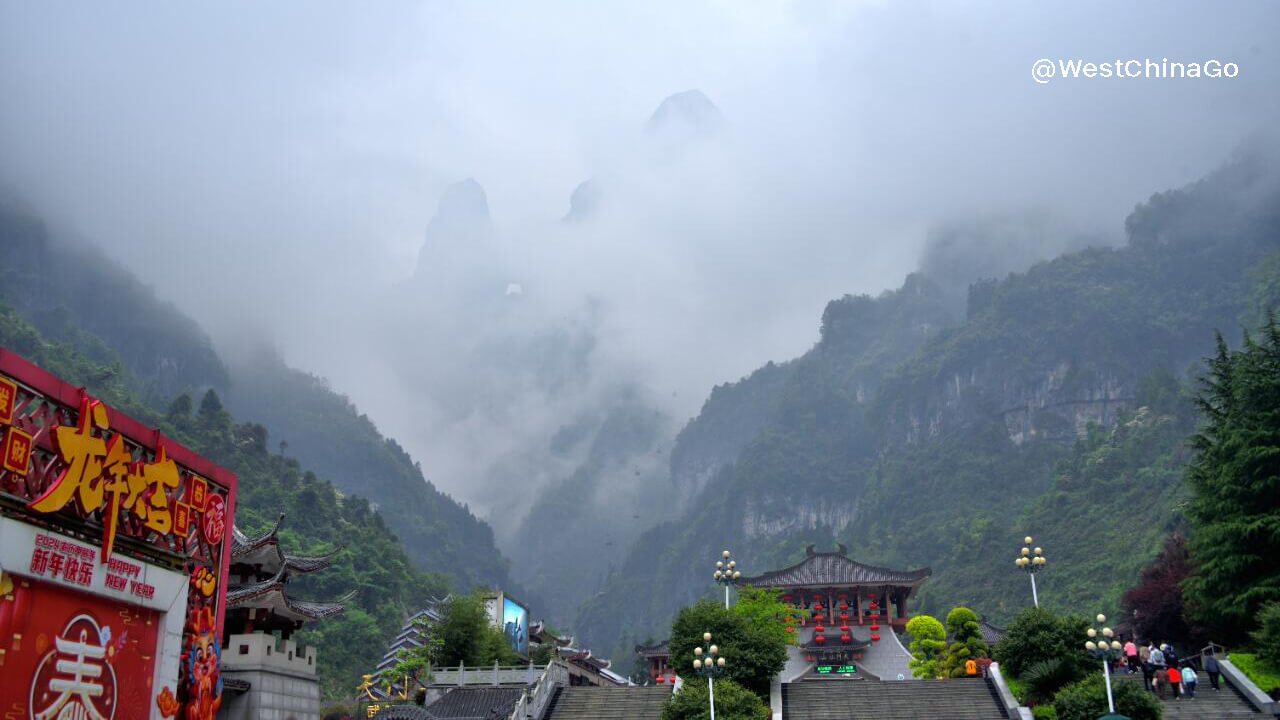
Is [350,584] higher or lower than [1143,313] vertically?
lower

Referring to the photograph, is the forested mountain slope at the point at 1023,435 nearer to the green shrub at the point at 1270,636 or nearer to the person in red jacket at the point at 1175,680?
the green shrub at the point at 1270,636

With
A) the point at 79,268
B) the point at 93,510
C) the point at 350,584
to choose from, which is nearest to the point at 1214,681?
the point at 93,510

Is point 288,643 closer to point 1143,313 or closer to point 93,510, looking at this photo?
point 93,510

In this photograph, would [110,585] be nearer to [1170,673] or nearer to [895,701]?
[895,701]

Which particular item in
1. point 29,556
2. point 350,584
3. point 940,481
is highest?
point 940,481

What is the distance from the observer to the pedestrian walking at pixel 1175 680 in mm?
23641

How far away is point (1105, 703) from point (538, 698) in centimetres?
1498

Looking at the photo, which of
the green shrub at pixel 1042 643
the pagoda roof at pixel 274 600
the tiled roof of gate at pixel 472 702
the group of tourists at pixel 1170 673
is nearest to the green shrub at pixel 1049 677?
the green shrub at pixel 1042 643


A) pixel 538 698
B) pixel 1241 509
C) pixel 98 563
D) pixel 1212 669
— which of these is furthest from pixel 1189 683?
pixel 98 563

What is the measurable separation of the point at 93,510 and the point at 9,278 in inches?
4476

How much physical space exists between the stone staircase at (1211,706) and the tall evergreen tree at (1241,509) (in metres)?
3.15

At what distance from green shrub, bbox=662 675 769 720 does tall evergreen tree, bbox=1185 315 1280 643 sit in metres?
13.3

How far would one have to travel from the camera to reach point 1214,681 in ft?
78.5

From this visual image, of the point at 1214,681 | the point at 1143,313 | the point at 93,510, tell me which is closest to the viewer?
the point at 93,510
